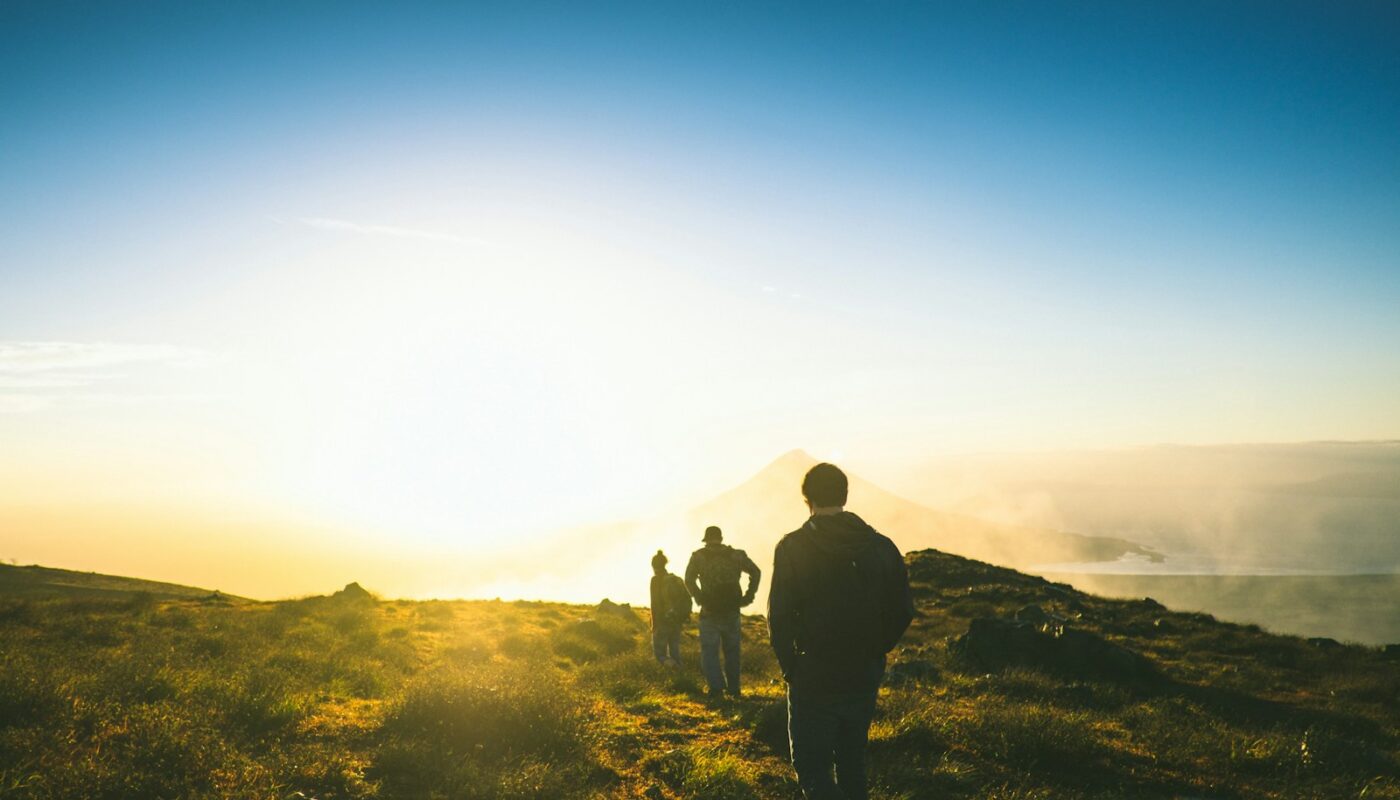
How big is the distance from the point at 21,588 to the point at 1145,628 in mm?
51032

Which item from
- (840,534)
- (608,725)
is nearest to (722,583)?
(608,725)

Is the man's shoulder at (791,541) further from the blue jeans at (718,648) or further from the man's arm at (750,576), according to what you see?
the blue jeans at (718,648)

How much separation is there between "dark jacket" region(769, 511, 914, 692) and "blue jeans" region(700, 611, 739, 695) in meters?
6.09

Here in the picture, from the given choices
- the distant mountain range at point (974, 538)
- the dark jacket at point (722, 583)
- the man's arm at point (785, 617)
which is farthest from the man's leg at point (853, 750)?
the distant mountain range at point (974, 538)

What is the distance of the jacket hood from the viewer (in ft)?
13.6

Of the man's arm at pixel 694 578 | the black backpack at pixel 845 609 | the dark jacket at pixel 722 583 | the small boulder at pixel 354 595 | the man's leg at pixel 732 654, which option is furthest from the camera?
the small boulder at pixel 354 595

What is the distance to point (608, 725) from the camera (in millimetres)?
8445

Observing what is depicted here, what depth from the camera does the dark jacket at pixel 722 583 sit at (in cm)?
988

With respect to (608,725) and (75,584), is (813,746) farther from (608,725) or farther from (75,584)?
(75,584)

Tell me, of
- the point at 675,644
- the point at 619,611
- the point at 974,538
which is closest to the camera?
the point at 675,644

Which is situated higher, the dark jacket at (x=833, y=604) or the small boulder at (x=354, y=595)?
the dark jacket at (x=833, y=604)

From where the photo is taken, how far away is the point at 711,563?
32.8 ft

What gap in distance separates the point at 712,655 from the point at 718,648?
191 mm

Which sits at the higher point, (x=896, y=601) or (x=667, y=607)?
(x=896, y=601)
